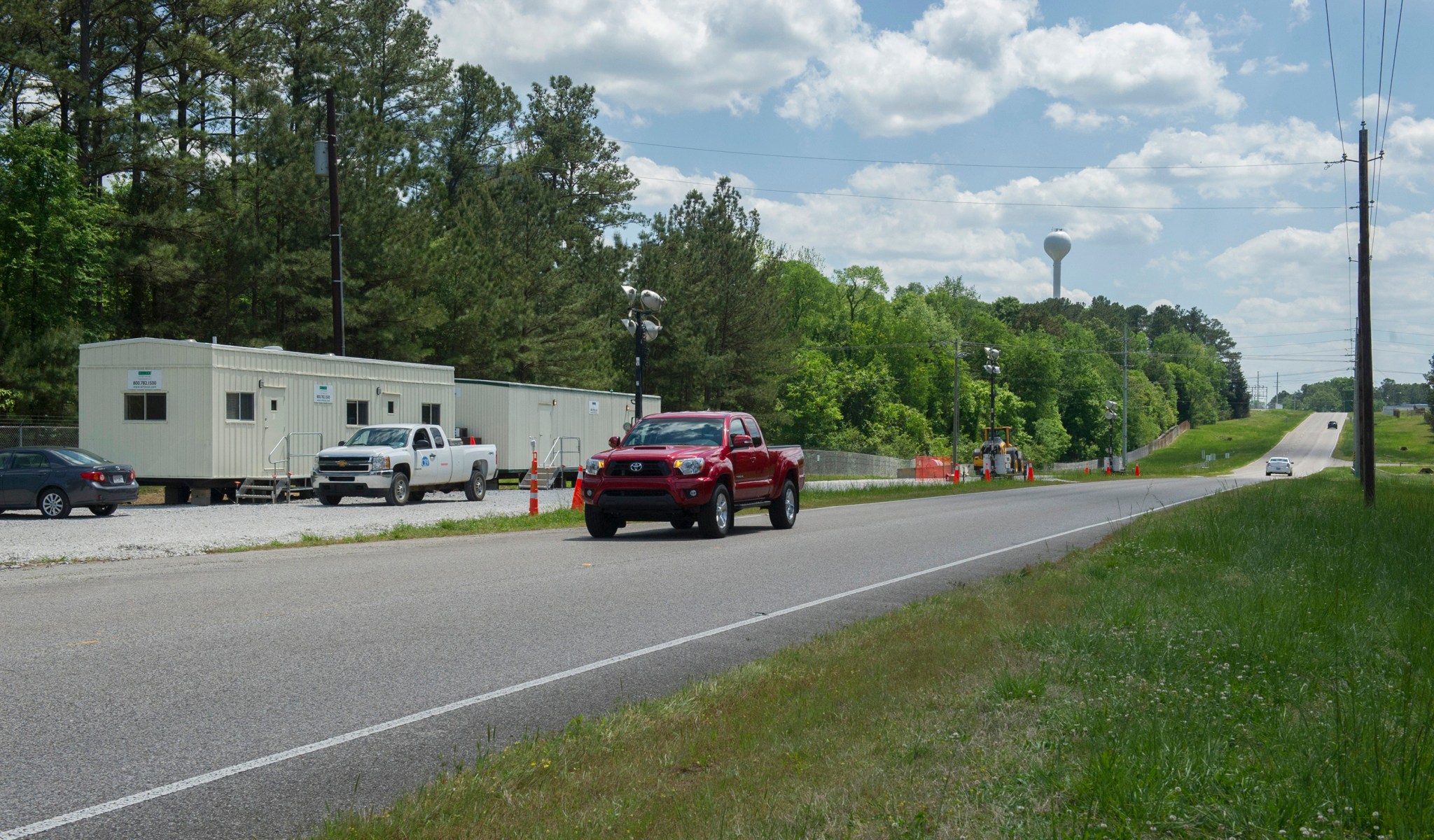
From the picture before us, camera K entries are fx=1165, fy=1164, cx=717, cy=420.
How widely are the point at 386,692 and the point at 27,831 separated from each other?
8.57 ft

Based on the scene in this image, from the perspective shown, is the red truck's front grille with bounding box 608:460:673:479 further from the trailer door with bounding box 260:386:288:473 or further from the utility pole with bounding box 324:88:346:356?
the utility pole with bounding box 324:88:346:356

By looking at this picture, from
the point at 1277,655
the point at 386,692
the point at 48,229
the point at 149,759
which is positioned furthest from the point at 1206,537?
the point at 48,229

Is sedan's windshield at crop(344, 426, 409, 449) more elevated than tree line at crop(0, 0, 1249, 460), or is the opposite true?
tree line at crop(0, 0, 1249, 460)

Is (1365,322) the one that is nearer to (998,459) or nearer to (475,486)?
(475,486)

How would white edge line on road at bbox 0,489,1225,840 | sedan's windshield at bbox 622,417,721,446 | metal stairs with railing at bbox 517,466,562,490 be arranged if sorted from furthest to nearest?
1. metal stairs with railing at bbox 517,466,562,490
2. sedan's windshield at bbox 622,417,721,446
3. white edge line on road at bbox 0,489,1225,840

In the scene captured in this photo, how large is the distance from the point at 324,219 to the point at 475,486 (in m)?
14.2

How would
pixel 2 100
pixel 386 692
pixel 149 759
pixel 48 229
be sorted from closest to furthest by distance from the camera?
1. pixel 149 759
2. pixel 386 692
3. pixel 48 229
4. pixel 2 100

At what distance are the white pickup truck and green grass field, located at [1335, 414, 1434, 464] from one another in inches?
3642

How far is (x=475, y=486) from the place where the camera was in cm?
3038

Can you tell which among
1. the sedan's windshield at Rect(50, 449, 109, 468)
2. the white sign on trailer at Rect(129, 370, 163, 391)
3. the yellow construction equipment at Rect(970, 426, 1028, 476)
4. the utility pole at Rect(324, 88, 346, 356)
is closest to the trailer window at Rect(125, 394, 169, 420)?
the white sign on trailer at Rect(129, 370, 163, 391)

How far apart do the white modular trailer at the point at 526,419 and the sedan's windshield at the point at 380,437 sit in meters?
7.37

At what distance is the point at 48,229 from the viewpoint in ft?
117

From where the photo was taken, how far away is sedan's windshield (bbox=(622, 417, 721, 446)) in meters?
19.0

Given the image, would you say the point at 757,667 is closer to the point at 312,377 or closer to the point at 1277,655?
the point at 1277,655
